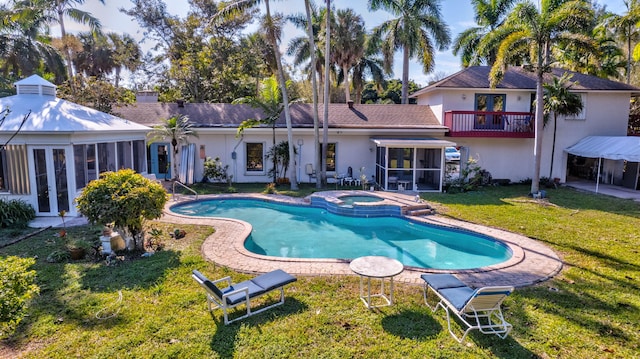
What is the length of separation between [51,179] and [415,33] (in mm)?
23997

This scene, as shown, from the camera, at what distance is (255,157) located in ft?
67.1

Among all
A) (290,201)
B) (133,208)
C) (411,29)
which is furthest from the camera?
(411,29)

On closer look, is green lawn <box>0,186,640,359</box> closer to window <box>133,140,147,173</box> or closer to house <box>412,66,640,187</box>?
window <box>133,140,147,173</box>

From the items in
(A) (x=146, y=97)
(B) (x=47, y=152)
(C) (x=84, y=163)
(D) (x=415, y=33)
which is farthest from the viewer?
(D) (x=415, y=33)

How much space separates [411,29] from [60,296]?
26.3 m

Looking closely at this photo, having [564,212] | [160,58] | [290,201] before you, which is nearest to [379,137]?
[290,201]

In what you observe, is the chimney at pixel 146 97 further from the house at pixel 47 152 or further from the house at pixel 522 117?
the house at pixel 522 117

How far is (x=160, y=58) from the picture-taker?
32.4m

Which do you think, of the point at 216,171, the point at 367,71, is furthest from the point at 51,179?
the point at 367,71

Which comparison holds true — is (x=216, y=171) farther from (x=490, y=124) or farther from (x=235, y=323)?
(x=490, y=124)

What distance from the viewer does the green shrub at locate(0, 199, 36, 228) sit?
10922mm

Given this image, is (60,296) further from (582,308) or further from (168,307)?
(582,308)

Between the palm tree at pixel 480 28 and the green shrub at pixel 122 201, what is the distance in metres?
30.9

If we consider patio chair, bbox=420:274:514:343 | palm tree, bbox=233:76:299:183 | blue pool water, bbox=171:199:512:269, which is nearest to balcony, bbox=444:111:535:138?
blue pool water, bbox=171:199:512:269
